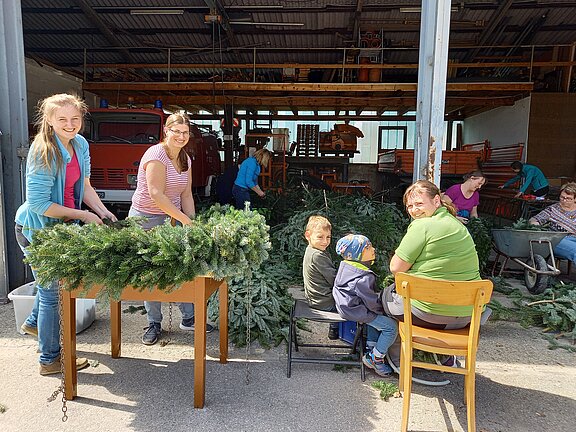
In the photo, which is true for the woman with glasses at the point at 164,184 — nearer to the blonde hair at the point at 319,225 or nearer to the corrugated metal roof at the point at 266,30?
the blonde hair at the point at 319,225

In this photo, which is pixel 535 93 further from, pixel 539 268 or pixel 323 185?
pixel 539 268

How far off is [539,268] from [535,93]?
865cm

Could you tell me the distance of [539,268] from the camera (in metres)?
5.70

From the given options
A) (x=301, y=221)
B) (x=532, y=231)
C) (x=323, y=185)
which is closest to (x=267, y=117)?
(x=323, y=185)

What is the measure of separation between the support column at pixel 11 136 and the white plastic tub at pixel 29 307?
138 centimetres

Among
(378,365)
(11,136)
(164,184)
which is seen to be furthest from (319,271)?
(11,136)

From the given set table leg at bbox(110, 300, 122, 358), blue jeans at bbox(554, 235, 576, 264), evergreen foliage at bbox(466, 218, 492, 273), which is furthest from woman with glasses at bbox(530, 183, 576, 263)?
table leg at bbox(110, 300, 122, 358)

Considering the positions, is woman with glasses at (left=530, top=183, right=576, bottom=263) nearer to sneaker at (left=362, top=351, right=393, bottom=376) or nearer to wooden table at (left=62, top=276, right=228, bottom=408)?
sneaker at (left=362, top=351, right=393, bottom=376)

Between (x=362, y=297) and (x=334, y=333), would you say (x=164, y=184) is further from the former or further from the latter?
(x=334, y=333)

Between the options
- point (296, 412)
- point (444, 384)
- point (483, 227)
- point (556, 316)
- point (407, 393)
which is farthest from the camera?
point (483, 227)

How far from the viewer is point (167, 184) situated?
12.1 feet

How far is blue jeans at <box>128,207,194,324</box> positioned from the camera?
3.83m

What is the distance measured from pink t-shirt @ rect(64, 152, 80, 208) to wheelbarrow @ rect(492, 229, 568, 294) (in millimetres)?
5470

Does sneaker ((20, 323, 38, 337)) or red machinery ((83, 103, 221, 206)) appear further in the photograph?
red machinery ((83, 103, 221, 206))
